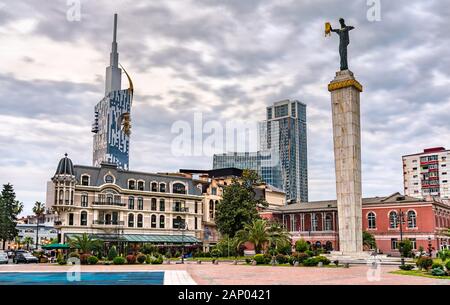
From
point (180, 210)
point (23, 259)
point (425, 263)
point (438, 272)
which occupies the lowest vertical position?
point (23, 259)

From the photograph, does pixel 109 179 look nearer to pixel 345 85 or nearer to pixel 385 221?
pixel 345 85

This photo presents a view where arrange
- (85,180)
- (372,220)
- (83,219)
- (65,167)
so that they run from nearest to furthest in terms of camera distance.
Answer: (65,167), (83,219), (85,180), (372,220)

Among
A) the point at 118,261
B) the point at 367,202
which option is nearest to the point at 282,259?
the point at 118,261

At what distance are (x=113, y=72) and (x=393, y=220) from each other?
127m

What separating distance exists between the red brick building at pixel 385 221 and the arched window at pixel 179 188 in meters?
15.3

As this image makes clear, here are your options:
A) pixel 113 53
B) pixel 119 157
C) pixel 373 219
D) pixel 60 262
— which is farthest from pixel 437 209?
pixel 113 53

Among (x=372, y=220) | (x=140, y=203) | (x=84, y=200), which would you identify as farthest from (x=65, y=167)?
(x=372, y=220)

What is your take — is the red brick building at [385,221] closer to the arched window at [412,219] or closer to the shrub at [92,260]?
the arched window at [412,219]

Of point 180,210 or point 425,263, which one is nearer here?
point 425,263

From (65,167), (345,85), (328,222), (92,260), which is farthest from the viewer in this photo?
(328,222)

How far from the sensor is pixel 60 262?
49812 millimetres

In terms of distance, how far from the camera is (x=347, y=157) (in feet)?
168

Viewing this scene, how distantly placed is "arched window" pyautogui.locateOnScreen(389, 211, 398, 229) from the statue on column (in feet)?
92.7

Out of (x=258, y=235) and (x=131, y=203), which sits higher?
(x=131, y=203)
